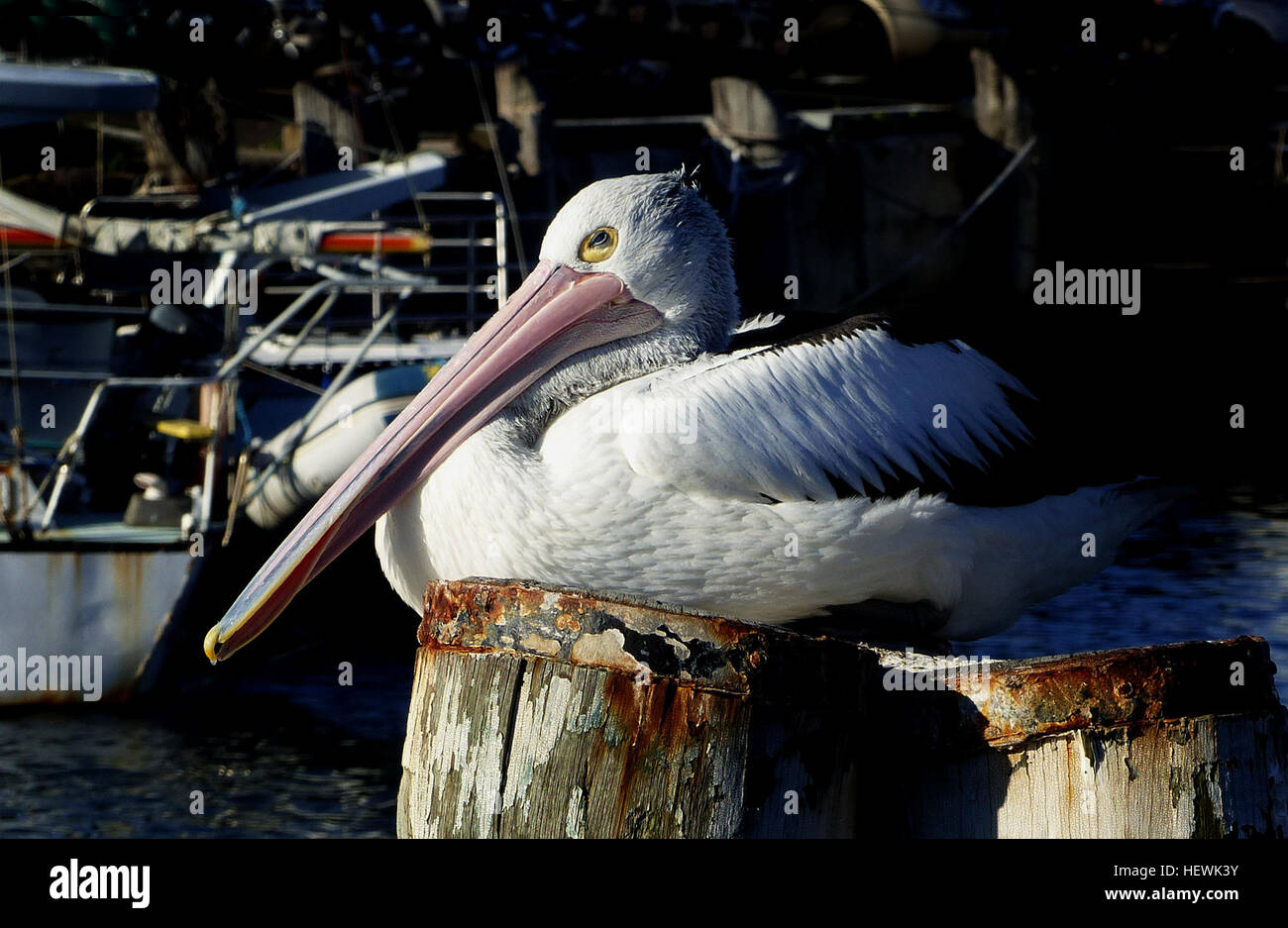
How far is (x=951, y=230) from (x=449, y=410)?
14.2 m

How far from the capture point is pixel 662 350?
3.76m

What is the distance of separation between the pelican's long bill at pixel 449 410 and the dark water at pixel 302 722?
17.1ft

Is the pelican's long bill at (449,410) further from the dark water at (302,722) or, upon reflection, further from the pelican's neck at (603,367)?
the dark water at (302,722)

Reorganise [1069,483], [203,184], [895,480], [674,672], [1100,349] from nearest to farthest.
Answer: [674,672]
[895,480]
[1069,483]
[1100,349]
[203,184]

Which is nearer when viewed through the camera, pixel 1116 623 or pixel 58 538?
pixel 58 538

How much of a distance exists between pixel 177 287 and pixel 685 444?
740 cm

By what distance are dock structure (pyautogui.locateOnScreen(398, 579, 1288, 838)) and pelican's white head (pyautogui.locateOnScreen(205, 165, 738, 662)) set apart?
1.15m

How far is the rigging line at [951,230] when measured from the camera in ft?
54.9

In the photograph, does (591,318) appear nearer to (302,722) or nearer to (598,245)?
(598,245)

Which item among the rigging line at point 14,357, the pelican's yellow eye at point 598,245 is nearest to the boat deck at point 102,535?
the rigging line at point 14,357

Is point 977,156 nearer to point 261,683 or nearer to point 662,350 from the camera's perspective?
point 261,683

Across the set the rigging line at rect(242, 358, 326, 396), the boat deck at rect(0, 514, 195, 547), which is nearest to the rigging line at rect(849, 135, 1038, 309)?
the rigging line at rect(242, 358, 326, 396)

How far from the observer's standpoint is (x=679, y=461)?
338 cm
